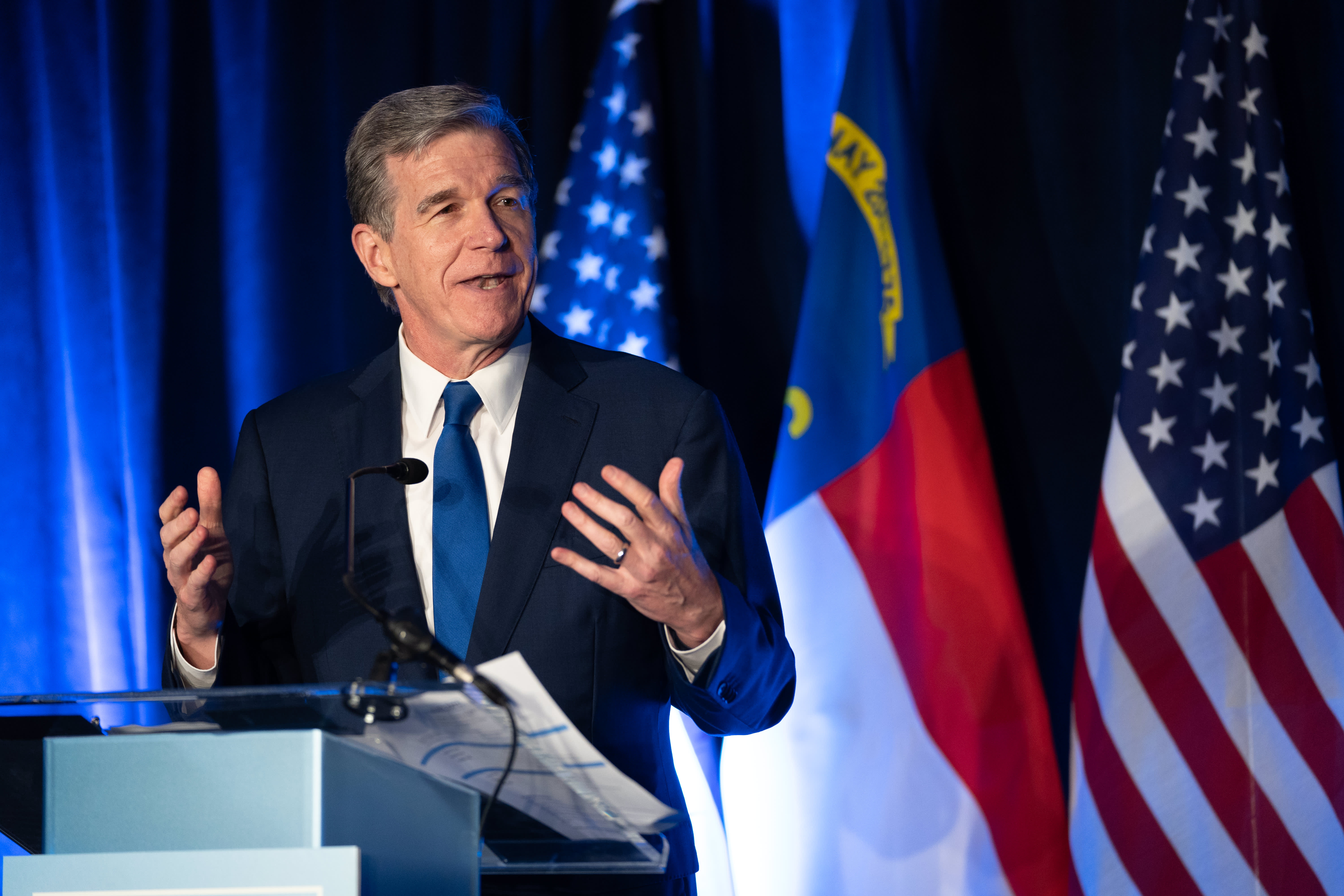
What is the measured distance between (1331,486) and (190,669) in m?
2.26

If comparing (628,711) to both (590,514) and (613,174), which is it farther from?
(613,174)

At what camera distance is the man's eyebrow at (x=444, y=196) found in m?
1.92

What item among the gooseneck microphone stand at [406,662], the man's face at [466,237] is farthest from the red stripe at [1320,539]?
the gooseneck microphone stand at [406,662]

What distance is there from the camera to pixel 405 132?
6.41ft

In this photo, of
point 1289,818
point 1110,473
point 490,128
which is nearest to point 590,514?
point 490,128

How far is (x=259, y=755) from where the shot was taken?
A: 1.02 metres

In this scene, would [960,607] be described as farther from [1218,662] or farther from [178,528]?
[178,528]

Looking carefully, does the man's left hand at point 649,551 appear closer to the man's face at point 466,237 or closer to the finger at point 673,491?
the finger at point 673,491

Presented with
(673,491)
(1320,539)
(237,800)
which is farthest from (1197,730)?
(237,800)

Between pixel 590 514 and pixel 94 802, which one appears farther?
pixel 590 514

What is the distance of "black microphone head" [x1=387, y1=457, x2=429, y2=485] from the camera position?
58.4 inches

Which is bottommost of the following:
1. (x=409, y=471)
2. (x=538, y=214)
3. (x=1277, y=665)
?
(x=1277, y=665)

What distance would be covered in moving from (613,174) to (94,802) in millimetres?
2069

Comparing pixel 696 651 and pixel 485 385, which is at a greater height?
pixel 485 385
